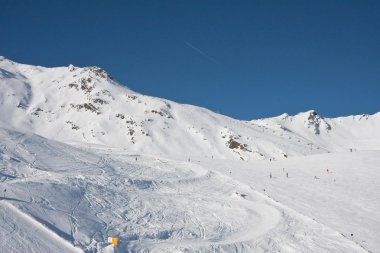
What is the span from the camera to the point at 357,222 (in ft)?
83.0

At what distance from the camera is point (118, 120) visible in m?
100

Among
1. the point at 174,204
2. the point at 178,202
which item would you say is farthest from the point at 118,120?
the point at 174,204

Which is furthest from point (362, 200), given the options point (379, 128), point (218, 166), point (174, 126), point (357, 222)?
point (379, 128)

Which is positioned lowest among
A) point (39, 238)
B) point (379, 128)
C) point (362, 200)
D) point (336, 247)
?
point (39, 238)

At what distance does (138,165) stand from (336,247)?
75.1 feet

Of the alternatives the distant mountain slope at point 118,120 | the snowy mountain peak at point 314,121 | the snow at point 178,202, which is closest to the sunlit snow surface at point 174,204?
the snow at point 178,202

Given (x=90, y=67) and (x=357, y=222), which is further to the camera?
(x=90, y=67)

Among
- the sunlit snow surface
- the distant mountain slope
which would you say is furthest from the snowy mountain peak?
the sunlit snow surface

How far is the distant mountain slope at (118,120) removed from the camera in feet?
291

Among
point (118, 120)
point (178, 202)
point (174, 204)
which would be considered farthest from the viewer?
point (118, 120)

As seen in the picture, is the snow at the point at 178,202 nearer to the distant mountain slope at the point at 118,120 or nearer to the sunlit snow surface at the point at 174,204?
the sunlit snow surface at the point at 174,204

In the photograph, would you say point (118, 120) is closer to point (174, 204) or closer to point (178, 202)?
point (178, 202)

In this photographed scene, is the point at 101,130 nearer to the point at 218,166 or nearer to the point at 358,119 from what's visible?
the point at 218,166

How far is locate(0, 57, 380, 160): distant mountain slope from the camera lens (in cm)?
8869
